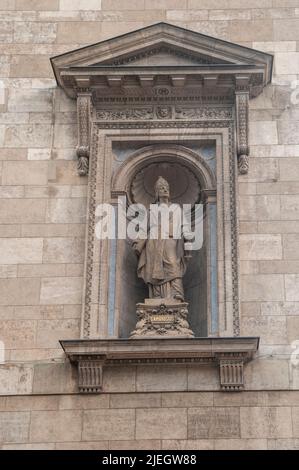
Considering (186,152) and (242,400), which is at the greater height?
(186,152)

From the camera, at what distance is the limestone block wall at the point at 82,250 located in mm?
12539

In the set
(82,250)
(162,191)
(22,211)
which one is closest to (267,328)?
(162,191)

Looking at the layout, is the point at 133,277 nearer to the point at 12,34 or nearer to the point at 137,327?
the point at 137,327

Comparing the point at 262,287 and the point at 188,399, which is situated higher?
the point at 262,287

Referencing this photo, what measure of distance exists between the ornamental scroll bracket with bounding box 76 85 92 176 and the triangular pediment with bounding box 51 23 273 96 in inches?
7.8

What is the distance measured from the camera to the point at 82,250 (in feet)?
45.1

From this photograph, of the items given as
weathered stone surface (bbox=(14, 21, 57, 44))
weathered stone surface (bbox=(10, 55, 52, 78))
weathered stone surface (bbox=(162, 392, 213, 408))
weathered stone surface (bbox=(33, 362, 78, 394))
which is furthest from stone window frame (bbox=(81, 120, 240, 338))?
weathered stone surface (bbox=(14, 21, 57, 44))

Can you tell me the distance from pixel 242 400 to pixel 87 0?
6.93 m

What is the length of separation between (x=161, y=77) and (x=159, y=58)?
1.66 ft

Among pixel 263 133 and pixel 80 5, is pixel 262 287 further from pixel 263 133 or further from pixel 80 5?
pixel 80 5

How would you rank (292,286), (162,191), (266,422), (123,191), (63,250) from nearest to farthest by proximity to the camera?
1. (266,422)
2. (292,286)
3. (63,250)
4. (123,191)
5. (162,191)

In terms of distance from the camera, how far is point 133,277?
14.2m

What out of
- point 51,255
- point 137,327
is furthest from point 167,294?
point 51,255

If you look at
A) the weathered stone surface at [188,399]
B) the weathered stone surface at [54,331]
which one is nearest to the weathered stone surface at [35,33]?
the weathered stone surface at [54,331]
